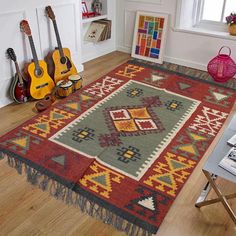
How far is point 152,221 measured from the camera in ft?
5.87

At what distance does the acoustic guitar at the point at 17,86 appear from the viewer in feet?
9.20

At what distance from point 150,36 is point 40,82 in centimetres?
172

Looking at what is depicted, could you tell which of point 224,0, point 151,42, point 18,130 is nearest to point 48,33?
point 18,130

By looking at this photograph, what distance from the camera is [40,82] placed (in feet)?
9.88

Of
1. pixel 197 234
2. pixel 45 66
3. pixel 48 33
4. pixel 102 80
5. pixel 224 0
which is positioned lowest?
pixel 197 234

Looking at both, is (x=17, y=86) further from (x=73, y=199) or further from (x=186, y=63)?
(x=186, y=63)

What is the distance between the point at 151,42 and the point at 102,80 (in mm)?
1007

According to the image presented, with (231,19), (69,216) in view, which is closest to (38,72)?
(69,216)

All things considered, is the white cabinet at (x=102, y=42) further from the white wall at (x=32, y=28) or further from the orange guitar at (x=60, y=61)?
the orange guitar at (x=60, y=61)

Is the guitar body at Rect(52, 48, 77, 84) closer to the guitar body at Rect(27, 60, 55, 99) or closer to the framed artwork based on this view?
the guitar body at Rect(27, 60, 55, 99)

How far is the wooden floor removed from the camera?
1.73 meters

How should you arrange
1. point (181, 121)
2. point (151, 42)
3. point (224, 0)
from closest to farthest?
point (181, 121) < point (224, 0) < point (151, 42)

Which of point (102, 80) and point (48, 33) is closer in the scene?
point (48, 33)

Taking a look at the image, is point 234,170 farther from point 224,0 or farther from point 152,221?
point 224,0
